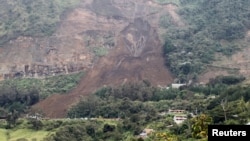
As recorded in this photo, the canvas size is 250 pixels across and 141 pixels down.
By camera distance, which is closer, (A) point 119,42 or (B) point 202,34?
(A) point 119,42

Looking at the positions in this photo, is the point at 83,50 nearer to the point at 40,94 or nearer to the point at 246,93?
the point at 40,94

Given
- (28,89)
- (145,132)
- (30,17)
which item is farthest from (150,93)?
(30,17)

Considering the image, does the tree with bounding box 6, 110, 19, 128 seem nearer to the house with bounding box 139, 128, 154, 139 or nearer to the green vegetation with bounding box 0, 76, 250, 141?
the green vegetation with bounding box 0, 76, 250, 141

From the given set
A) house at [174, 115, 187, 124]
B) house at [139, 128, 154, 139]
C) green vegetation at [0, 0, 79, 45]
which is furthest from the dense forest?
house at [139, 128, 154, 139]

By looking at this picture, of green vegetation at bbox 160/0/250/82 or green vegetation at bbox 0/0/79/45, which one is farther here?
green vegetation at bbox 0/0/79/45

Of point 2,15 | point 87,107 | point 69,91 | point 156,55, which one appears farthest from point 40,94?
point 2,15

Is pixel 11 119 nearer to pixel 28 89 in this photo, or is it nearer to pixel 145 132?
pixel 28 89

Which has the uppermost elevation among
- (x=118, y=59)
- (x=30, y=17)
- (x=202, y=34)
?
(x=30, y=17)
